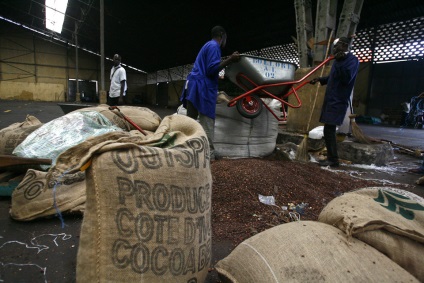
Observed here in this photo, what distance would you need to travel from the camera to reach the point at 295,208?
2.05 metres

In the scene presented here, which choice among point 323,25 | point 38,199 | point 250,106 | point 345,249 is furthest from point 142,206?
point 323,25

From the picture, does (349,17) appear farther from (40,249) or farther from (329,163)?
(40,249)

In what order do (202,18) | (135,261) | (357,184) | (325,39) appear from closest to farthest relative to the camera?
(135,261) → (357,184) → (325,39) → (202,18)

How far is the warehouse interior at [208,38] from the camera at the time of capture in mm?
8375

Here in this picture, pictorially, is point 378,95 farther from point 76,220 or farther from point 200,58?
point 76,220

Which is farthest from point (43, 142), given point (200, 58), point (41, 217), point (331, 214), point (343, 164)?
point (343, 164)

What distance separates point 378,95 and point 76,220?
48.5 ft

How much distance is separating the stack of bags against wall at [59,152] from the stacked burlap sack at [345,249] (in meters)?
0.98

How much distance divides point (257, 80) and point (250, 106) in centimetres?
39

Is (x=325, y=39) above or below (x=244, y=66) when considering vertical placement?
above

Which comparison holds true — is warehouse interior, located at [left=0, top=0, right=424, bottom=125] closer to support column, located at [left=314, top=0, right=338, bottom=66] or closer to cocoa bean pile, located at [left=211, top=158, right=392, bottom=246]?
support column, located at [left=314, top=0, right=338, bottom=66]

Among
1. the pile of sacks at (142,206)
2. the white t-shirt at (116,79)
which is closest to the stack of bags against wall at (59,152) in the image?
the pile of sacks at (142,206)

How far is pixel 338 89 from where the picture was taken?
132 inches

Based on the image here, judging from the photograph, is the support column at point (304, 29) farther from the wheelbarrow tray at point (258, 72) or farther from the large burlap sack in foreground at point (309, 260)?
the large burlap sack in foreground at point (309, 260)
